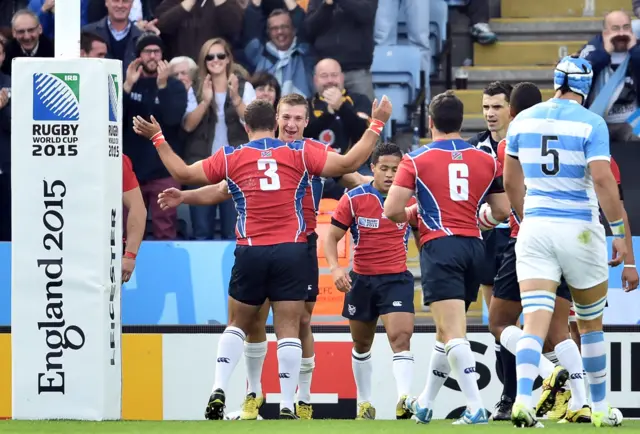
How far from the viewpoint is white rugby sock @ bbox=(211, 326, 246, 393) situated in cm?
873

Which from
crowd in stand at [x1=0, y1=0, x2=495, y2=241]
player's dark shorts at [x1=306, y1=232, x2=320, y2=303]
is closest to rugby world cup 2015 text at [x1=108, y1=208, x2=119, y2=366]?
player's dark shorts at [x1=306, y1=232, x2=320, y2=303]

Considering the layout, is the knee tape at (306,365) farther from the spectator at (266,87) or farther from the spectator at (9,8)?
the spectator at (9,8)

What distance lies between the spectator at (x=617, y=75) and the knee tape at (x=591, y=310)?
6.48m

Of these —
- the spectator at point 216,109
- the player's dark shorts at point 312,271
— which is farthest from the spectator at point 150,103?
the player's dark shorts at point 312,271

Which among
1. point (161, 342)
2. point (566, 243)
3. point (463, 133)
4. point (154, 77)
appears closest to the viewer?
point (566, 243)

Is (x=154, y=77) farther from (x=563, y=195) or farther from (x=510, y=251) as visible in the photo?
(x=563, y=195)

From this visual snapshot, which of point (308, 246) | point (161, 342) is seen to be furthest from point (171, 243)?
point (308, 246)

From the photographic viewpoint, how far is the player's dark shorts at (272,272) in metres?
8.67

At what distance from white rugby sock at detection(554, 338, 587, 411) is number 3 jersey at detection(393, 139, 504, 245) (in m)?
0.92

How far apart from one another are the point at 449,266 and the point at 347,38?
6.49m

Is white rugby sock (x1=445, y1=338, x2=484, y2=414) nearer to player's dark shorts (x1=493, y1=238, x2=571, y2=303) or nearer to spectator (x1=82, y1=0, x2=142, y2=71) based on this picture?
player's dark shorts (x1=493, y1=238, x2=571, y2=303)

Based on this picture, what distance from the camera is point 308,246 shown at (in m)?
9.20

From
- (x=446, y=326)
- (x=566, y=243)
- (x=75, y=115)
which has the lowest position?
(x=446, y=326)

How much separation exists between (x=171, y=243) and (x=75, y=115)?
178 inches
